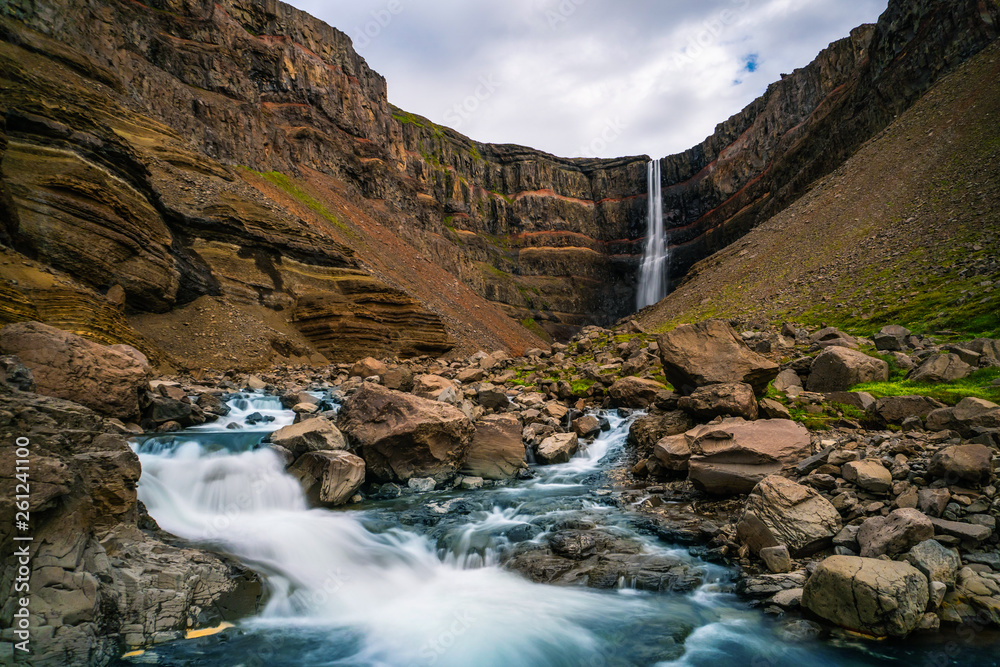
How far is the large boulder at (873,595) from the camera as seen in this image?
4816mm

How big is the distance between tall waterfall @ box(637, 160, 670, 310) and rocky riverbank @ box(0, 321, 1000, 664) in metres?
68.0

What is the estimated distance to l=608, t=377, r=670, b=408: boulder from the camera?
16109 mm

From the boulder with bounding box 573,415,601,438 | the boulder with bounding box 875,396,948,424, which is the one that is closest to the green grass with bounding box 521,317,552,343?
the boulder with bounding box 573,415,601,438

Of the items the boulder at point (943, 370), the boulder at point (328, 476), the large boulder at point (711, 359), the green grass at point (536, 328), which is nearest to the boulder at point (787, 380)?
the large boulder at point (711, 359)

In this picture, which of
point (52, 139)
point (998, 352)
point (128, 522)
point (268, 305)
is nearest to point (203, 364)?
point (268, 305)

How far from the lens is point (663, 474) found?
10.6 meters

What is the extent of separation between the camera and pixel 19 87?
1755cm

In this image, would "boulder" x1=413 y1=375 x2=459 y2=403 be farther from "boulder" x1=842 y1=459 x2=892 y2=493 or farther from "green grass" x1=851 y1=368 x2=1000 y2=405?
"green grass" x1=851 y1=368 x2=1000 y2=405

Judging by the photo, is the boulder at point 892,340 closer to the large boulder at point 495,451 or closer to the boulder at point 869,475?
the boulder at point 869,475

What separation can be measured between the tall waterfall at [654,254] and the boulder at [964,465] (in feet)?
244

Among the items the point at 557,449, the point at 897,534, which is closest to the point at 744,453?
the point at 897,534

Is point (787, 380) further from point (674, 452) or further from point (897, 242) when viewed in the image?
point (897, 242)

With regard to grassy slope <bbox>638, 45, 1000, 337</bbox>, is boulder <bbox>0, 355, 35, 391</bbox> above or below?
below

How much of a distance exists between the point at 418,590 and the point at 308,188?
47077 millimetres
